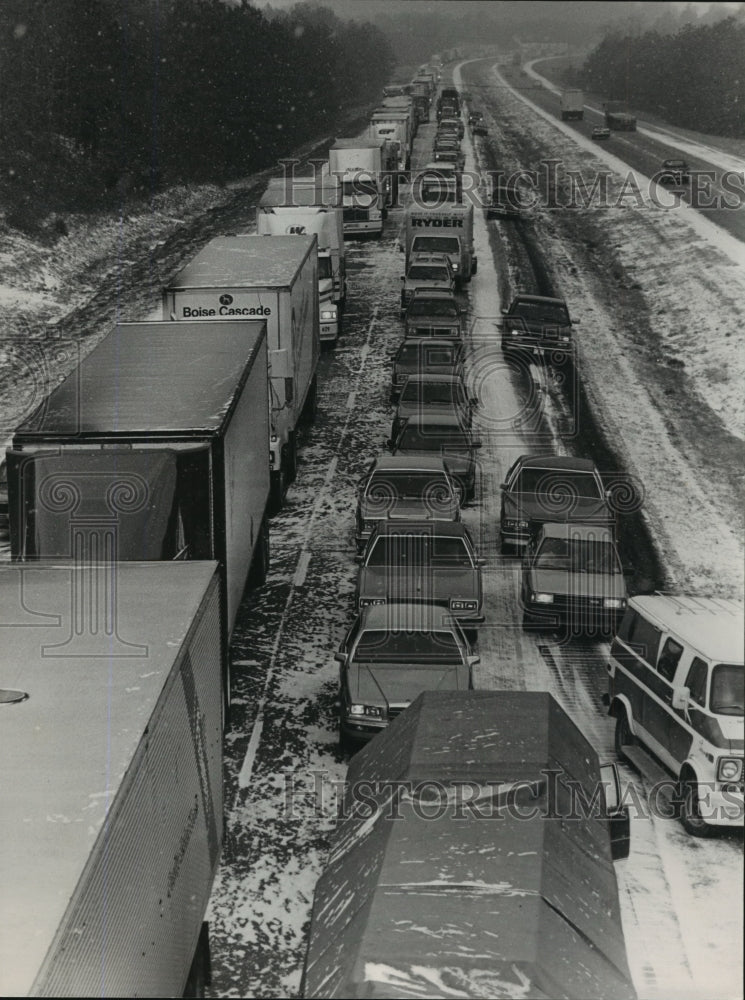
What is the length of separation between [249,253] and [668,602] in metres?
12.4

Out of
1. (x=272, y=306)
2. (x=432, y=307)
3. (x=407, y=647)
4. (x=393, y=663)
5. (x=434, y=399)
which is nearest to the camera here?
(x=393, y=663)

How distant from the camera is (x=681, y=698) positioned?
1103 centimetres

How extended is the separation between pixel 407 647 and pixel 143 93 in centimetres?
4771

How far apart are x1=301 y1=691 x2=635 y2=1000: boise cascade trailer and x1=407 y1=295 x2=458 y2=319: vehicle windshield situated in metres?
21.2

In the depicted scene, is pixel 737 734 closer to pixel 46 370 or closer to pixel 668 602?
pixel 668 602

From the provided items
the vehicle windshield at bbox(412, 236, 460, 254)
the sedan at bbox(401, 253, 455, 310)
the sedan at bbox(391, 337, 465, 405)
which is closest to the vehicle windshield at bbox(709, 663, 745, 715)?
the sedan at bbox(391, 337, 465, 405)

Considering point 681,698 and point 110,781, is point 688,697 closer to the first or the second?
point 681,698

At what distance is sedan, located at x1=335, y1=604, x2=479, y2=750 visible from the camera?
12.6 meters

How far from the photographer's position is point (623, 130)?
72.6 m

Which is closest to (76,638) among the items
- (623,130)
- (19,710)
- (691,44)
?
(19,710)

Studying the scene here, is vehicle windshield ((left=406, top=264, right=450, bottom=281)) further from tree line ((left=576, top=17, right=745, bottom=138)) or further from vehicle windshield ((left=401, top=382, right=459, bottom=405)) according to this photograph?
vehicle windshield ((left=401, top=382, right=459, bottom=405))

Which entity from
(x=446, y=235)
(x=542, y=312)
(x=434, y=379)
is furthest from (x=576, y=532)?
(x=446, y=235)

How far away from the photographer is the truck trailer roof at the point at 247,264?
786 inches

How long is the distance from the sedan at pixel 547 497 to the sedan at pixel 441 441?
1.62 m
